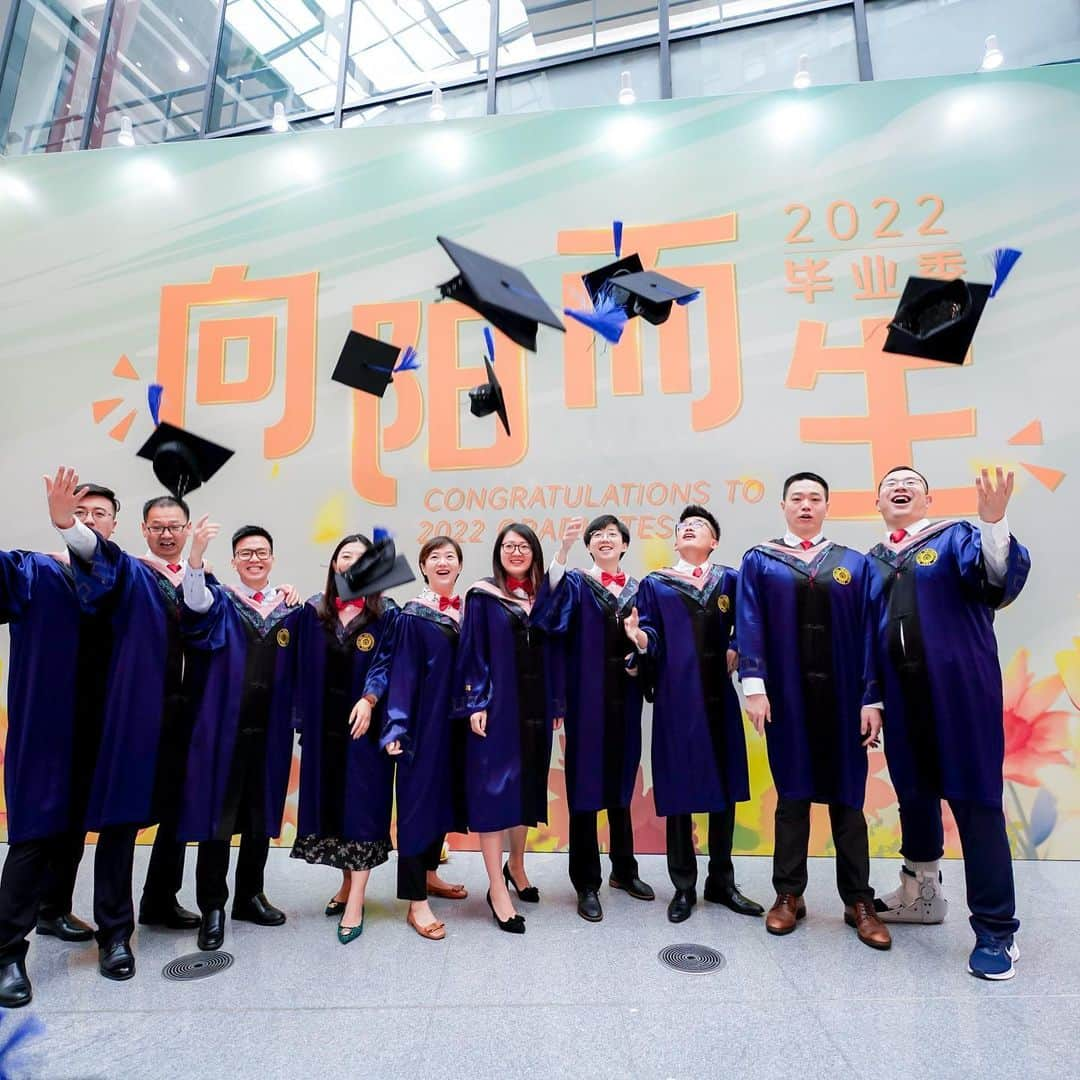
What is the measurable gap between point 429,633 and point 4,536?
9.78 feet

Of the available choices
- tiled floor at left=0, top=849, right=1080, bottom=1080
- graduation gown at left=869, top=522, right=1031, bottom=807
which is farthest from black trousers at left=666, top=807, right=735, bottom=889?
graduation gown at left=869, top=522, right=1031, bottom=807

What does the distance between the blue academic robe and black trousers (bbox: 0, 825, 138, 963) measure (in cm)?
90

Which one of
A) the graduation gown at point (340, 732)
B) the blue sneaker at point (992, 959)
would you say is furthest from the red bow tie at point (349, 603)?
the blue sneaker at point (992, 959)

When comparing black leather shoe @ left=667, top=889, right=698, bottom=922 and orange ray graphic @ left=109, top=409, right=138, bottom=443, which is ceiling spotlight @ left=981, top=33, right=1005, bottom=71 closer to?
black leather shoe @ left=667, top=889, right=698, bottom=922

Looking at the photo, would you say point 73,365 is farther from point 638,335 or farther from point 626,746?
point 626,746

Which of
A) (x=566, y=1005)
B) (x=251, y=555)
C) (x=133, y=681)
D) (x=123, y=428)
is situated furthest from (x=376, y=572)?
(x=123, y=428)

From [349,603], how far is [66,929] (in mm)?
1518

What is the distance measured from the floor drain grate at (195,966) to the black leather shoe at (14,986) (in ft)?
1.22

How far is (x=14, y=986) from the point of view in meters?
2.22

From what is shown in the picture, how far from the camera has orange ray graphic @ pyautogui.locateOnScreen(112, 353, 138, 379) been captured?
4332 millimetres

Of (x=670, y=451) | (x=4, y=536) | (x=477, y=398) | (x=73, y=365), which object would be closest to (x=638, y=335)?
(x=670, y=451)

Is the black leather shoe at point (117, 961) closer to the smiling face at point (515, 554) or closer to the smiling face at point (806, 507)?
the smiling face at point (515, 554)

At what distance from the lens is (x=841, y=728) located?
2.68 m

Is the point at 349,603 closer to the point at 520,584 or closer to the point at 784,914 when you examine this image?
the point at 520,584
